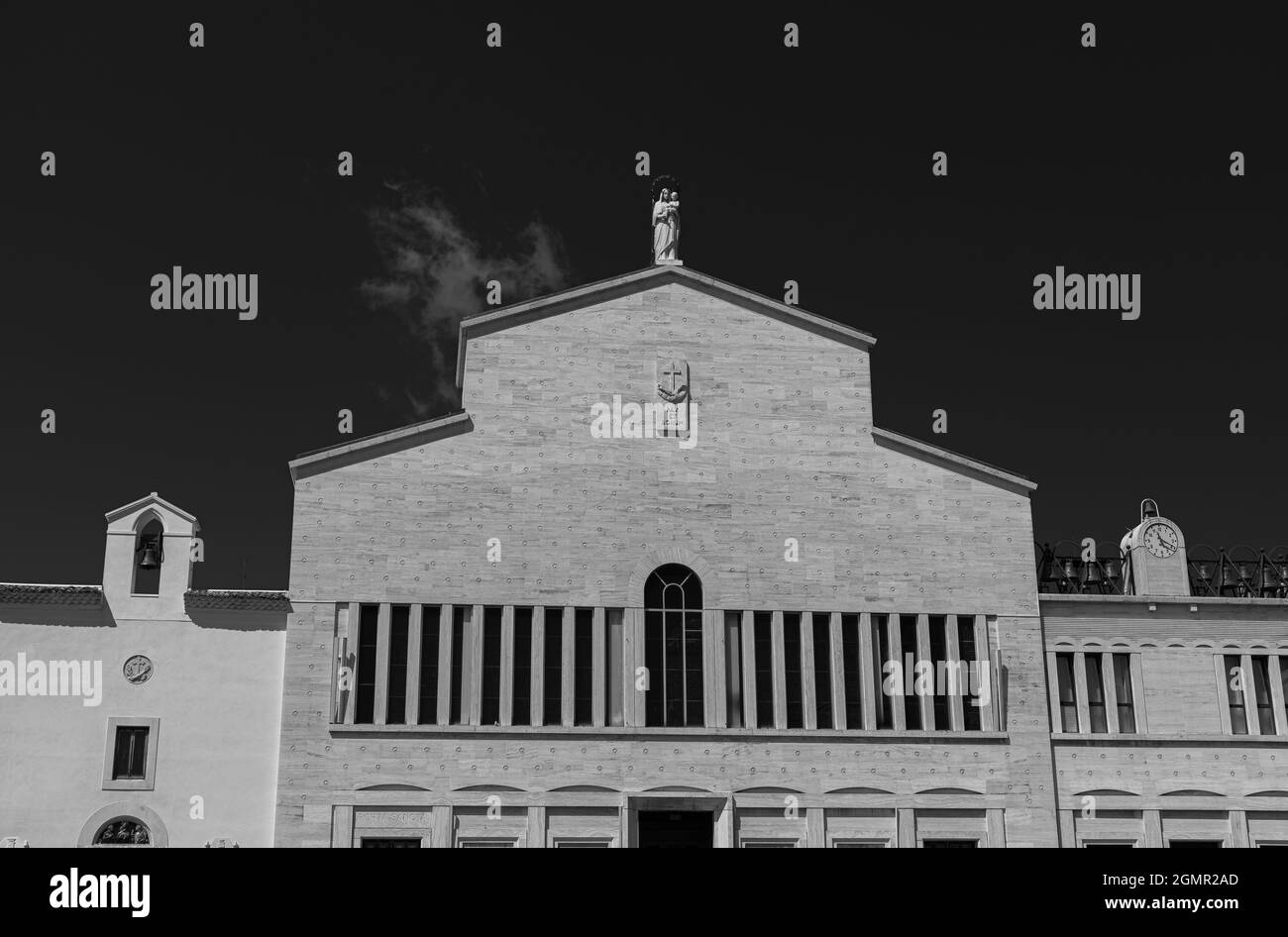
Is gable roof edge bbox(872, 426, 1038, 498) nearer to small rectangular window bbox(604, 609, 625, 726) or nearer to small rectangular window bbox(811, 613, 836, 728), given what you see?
A: small rectangular window bbox(811, 613, 836, 728)

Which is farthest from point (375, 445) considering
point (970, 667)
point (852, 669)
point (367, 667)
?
point (970, 667)

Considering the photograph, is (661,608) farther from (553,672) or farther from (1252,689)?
(1252,689)

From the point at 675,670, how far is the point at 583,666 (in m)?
2.36

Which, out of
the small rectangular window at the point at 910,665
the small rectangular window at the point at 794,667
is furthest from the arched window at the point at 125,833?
the small rectangular window at the point at 910,665

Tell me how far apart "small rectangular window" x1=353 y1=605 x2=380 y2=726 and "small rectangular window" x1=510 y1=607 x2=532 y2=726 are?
349 centimetres

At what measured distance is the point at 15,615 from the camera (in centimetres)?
3412

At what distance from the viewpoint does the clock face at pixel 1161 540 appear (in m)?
39.4

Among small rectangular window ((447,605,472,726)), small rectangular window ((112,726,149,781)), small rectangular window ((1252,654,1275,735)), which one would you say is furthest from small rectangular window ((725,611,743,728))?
small rectangular window ((1252,654,1275,735))

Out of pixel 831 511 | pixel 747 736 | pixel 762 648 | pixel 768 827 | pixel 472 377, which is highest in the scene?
pixel 472 377
